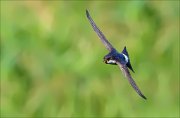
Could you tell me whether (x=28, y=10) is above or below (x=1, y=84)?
above

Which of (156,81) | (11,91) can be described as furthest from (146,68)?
(11,91)

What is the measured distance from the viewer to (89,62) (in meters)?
5.13

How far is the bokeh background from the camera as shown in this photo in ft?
16.5

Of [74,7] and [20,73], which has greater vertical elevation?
[74,7]

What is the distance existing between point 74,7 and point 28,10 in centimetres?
31

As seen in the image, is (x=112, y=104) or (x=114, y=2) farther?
(x=114, y=2)

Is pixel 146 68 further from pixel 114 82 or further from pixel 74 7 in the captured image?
pixel 74 7

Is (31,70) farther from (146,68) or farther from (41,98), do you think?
(146,68)

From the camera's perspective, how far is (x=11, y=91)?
206 inches

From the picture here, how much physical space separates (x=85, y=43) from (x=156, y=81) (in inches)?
20.3

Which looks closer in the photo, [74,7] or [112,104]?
[112,104]

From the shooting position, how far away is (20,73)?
17.2 ft

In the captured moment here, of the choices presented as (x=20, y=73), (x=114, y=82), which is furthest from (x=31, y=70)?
(x=114, y=82)

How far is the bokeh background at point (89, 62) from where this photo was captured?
5.04m
